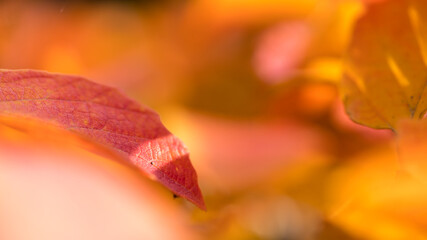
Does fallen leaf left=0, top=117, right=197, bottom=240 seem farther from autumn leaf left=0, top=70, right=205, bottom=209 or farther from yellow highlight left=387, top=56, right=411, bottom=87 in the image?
yellow highlight left=387, top=56, right=411, bottom=87

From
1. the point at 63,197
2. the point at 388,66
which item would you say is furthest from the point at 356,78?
the point at 63,197

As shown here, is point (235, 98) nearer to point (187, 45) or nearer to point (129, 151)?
point (187, 45)

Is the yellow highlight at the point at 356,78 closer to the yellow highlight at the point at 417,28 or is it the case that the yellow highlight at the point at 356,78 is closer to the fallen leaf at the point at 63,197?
the yellow highlight at the point at 417,28

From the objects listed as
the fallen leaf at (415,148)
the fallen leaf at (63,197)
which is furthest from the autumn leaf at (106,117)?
the fallen leaf at (415,148)

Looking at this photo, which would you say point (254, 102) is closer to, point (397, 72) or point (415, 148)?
point (397, 72)

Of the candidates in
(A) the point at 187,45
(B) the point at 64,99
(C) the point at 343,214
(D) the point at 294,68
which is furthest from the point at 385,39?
(A) the point at 187,45

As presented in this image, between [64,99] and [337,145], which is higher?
[337,145]
